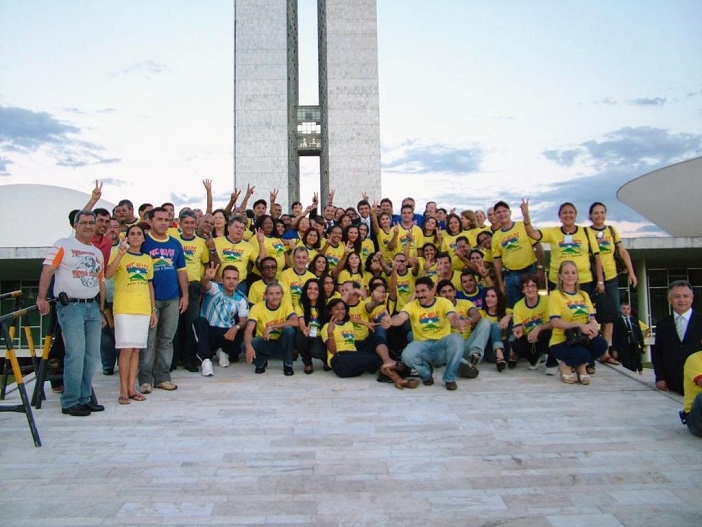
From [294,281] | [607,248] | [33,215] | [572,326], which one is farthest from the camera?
[33,215]

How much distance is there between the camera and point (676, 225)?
2623cm

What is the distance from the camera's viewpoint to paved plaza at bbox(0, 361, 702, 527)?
302 centimetres

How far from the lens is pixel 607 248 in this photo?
6.36 metres

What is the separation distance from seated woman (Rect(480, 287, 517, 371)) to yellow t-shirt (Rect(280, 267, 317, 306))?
75.7 inches

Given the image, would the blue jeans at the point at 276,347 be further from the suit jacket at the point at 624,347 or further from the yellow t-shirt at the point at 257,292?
the suit jacket at the point at 624,347

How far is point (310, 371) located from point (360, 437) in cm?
185

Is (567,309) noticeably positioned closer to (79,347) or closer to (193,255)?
(193,255)

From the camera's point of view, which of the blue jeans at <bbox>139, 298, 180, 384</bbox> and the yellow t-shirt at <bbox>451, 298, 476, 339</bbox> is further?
the yellow t-shirt at <bbox>451, 298, 476, 339</bbox>

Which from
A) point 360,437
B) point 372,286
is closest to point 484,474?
point 360,437

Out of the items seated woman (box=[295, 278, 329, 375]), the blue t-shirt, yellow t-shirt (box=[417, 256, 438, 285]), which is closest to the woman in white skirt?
the blue t-shirt

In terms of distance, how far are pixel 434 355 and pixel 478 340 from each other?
1.87 feet

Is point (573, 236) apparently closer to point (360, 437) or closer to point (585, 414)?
point (585, 414)

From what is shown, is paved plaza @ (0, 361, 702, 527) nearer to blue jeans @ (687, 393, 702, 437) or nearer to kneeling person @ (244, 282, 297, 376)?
blue jeans @ (687, 393, 702, 437)

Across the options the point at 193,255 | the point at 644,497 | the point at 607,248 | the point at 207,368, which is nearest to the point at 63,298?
the point at 207,368
